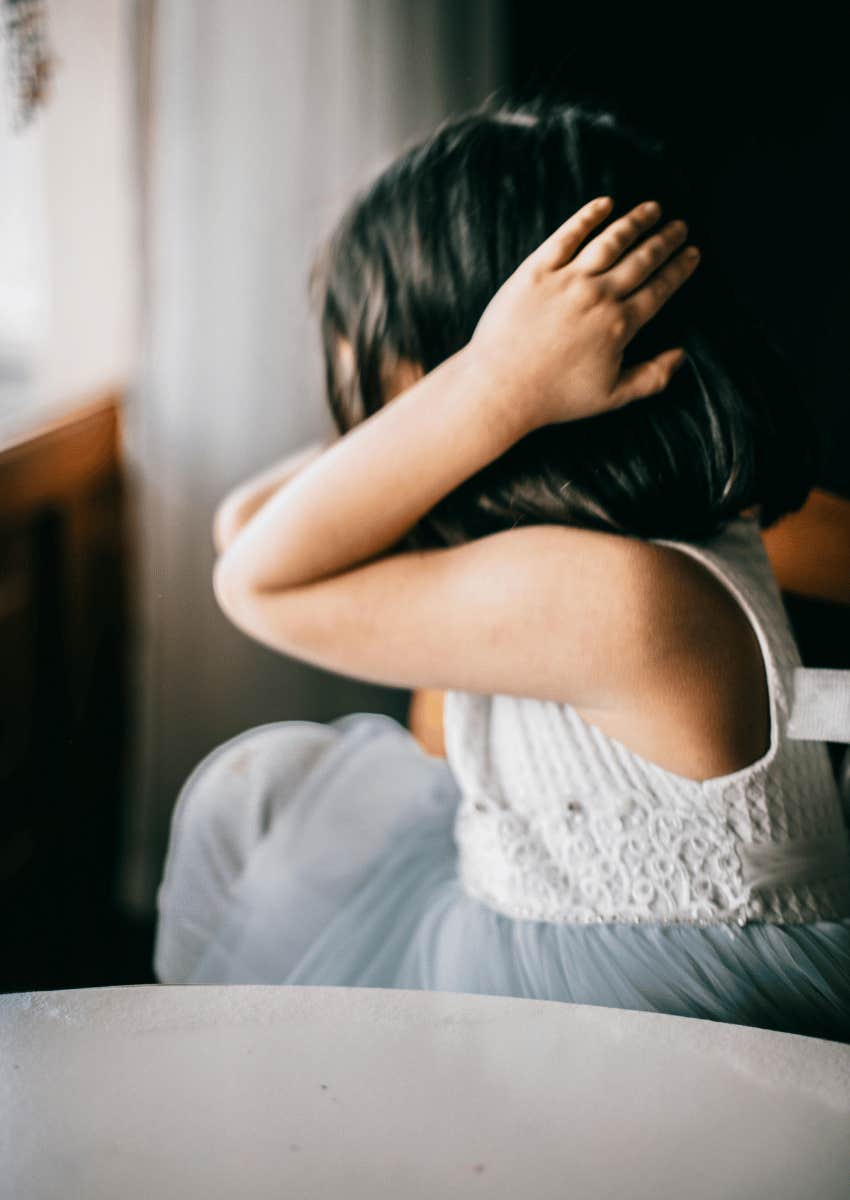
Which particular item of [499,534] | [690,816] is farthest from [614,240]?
[690,816]

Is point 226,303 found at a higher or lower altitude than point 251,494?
higher

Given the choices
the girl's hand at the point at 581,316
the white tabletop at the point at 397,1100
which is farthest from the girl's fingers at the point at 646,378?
the white tabletop at the point at 397,1100

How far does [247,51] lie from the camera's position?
0.49 m

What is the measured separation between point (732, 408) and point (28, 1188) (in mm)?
374

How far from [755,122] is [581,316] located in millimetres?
122

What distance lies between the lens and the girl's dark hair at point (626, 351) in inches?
16.1

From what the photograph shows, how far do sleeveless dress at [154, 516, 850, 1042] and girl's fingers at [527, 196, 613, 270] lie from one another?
0.12 meters

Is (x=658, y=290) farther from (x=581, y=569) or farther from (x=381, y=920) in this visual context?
(x=381, y=920)

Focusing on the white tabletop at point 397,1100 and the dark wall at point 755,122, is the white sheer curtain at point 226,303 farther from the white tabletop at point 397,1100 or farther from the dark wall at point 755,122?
the white tabletop at point 397,1100

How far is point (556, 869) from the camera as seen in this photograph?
0.45m

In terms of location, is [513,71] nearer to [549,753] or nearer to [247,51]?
[247,51]

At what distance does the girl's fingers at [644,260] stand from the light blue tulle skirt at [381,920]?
27 centimetres

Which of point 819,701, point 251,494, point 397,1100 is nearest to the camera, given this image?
point 397,1100

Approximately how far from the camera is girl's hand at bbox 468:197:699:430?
387 millimetres
